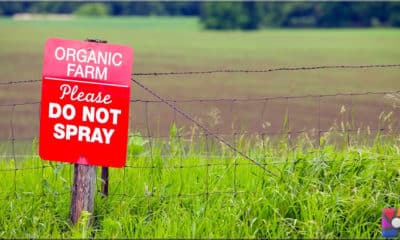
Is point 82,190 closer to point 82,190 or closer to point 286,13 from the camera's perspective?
point 82,190

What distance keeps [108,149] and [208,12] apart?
152 feet

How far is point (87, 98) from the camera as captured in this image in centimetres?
460

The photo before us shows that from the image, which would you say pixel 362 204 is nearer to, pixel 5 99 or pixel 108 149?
pixel 108 149

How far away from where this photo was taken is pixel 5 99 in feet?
49.0

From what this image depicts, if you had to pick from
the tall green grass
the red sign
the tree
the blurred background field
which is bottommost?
the tall green grass

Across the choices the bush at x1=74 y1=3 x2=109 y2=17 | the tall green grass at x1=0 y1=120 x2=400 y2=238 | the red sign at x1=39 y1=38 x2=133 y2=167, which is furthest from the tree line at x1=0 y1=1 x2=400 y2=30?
the red sign at x1=39 y1=38 x2=133 y2=167

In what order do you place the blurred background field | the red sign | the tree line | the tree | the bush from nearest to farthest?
the red sign
the blurred background field
the tree
the tree line
the bush

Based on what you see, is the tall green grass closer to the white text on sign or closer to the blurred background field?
the blurred background field

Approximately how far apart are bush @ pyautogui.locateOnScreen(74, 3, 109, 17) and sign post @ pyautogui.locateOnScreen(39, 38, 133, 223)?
54.5 metres

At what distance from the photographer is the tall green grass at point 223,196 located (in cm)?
461

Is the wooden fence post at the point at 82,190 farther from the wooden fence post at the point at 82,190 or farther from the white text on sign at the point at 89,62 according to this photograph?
the white text on sign at the point at 89,62

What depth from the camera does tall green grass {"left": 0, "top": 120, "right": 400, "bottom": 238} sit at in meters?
4.61

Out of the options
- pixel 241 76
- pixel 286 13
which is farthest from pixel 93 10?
pixel 241 76

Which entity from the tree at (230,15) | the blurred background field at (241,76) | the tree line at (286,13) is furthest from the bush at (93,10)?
the blurred background field at (241,76)
